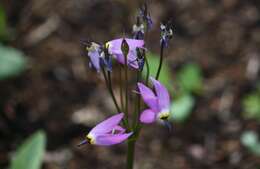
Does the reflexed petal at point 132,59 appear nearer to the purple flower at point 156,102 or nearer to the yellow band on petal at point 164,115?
the purple flower at point 156,102

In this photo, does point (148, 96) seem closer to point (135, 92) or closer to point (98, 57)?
point (135, 92)

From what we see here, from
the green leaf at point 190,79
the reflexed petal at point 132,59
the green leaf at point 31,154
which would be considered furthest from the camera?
the green leaf at point 190,79

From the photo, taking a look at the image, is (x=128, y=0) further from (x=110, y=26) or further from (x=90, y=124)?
(x=90, y=124)

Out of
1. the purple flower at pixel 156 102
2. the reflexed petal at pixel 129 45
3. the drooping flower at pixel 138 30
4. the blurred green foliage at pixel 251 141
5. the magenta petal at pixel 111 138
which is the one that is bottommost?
the blurred green foliage at pixel 251 141

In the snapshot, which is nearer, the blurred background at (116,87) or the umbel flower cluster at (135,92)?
the umbel flower cluster at (135,92)

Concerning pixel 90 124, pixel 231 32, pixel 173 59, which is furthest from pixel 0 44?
pixel 231 32

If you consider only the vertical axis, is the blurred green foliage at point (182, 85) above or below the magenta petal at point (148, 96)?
below

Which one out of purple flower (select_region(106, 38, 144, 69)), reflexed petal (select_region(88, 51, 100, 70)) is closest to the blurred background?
reflexed petal (select_region(88, 51, 100, 70))

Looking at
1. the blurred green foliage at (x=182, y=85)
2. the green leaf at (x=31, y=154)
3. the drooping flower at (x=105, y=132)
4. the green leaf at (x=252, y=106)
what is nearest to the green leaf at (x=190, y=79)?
the blurred green foliage at (x=182, y=85)

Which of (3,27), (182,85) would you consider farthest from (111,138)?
(3,27)
